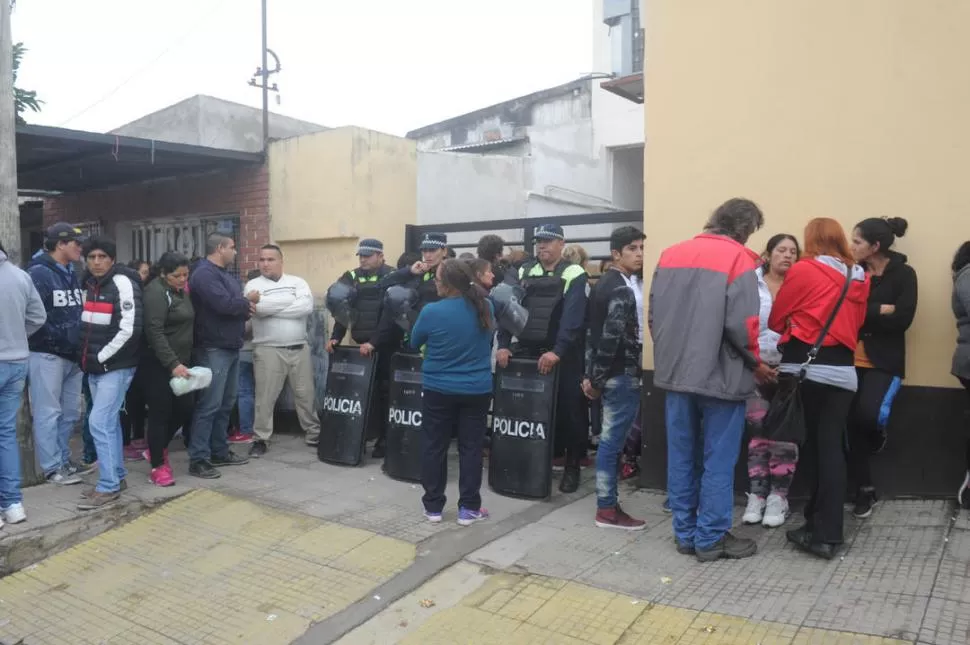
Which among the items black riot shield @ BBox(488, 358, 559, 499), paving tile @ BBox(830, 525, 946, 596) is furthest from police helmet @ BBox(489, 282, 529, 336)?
paving tile @ BBox(830, 525, 946, 596)

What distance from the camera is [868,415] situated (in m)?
4.53

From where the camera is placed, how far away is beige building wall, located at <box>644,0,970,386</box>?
4.58 metres

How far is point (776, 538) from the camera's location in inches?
178

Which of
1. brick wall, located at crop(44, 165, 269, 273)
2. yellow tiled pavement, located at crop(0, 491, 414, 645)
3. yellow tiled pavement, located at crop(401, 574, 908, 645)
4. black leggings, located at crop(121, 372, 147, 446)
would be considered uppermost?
brick wall, located at crop(44, 165, 269, 273)

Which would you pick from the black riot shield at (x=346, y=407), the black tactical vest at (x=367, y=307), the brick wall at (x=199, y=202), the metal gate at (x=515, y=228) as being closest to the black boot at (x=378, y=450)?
the black riot shield at (x=346, y=407)

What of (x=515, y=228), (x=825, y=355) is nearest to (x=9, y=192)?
(x=515, y=228)

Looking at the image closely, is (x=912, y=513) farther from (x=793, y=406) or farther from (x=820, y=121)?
(x=820, y=121)

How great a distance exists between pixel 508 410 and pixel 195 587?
2326mm

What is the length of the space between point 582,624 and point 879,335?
2.49 m

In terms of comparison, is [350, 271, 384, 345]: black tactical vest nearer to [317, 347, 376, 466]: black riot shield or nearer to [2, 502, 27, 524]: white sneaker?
[317, 347, 376, 466]: black riot shield

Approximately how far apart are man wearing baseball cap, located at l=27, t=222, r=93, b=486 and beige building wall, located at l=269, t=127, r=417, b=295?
2.30 meters

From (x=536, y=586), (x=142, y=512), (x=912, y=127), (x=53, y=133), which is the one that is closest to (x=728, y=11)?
(x=912, y=127)

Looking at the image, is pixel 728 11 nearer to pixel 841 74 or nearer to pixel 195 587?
pixel 841 74

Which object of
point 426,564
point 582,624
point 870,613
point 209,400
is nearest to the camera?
point 870,613
